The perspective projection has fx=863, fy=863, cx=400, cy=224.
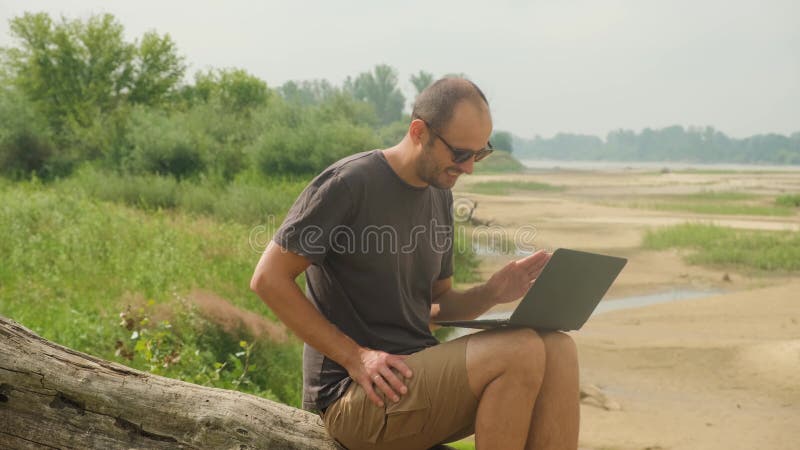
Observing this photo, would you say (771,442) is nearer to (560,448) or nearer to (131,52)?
(560,448)

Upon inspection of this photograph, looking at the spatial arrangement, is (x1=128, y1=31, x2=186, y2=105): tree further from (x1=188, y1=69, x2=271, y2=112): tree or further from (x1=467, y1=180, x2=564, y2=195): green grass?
(x1=467, y1=180, x2=564, y2=195): green grass

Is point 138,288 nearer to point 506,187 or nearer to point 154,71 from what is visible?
point 154,71

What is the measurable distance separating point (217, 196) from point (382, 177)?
613 inches


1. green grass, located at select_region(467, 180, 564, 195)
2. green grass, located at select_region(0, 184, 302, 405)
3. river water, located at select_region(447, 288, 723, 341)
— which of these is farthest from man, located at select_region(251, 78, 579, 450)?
green grass, located at select_region(467, 180, 564, 195)

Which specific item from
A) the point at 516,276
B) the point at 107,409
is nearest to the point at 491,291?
the point at 516,276

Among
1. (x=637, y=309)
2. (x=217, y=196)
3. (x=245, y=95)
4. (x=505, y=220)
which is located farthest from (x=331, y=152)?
(x=245, y=95)

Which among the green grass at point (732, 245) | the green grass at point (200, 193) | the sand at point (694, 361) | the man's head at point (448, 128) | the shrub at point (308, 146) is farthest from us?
the green grass at point (732, 245)

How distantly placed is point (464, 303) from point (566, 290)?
0.52 metres

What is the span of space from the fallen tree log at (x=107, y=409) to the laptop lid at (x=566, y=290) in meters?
0.79

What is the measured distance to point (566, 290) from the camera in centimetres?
248

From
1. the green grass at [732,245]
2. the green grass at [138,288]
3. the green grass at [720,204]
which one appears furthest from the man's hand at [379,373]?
the green grass at [720,204]

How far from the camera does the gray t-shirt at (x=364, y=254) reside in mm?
2480

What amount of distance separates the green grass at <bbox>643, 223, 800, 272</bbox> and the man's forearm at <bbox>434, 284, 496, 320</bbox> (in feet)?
58.7

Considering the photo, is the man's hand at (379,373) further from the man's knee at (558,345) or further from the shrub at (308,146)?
the shrub at (308,146)
